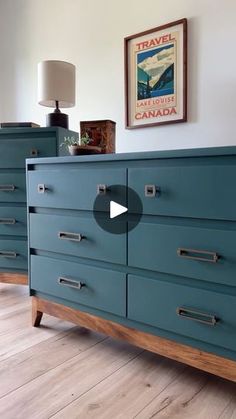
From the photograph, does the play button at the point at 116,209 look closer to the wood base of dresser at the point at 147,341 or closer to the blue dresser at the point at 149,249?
the blue dresser at the point at 149,249

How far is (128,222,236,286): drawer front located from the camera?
1004mm

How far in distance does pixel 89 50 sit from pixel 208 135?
1.04m

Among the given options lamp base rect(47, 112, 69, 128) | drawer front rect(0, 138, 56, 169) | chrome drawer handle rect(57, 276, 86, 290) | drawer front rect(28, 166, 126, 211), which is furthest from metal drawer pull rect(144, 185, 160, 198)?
lamp base rect(47, 112, 69, 128)

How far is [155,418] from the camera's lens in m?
0.99

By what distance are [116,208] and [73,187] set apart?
9.3 inches

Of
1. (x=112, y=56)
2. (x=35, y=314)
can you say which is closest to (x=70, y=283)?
(x=35, y=314)

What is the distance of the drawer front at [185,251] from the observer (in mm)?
1004

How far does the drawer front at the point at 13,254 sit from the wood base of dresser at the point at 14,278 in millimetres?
51

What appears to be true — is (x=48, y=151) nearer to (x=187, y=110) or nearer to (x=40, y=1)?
(x=187, y=110)

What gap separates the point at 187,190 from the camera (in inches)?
41.8

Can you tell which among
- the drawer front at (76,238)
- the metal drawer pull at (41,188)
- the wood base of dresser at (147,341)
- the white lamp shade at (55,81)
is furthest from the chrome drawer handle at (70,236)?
the white lamp shade at (55,81)

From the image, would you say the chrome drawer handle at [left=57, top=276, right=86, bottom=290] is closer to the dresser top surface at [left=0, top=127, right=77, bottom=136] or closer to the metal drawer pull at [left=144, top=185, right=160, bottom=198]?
the metal drawer pull at [left=144, top=185, right=160, bottom=198]


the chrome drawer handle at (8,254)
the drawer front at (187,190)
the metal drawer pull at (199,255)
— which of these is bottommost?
the chrome drawer handle at (8,254)

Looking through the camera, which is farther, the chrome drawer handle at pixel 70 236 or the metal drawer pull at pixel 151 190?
the chrome drawer handle at pixel 70 236
